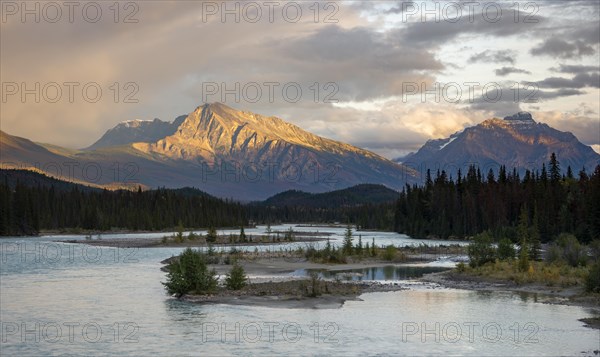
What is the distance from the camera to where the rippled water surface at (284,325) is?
115 feet

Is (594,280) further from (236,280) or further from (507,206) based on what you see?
(507,206)

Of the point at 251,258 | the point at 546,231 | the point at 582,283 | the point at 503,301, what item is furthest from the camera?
the point at 546,231

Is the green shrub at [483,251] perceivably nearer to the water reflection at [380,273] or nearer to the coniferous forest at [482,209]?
the water reflection at [380,273]

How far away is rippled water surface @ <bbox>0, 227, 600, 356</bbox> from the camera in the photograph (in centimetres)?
3491

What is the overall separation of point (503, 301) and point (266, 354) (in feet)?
79.4

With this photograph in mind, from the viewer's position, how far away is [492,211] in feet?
464

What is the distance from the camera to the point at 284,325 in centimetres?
4116

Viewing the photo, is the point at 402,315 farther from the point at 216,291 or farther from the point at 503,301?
the point at 216,291

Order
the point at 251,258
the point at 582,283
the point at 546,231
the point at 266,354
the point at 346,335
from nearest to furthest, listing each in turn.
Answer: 1. the point at 266,354
2. the point at 346,335
3. the point at 582,283
4. the point at 251,258
5. the point at 546,231

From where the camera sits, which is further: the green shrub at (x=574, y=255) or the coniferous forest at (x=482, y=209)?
the coniferous forest at (x=482, y=209)

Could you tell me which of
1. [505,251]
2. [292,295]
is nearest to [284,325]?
[292,295]

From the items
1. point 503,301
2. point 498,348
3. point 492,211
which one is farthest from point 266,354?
point 492,211

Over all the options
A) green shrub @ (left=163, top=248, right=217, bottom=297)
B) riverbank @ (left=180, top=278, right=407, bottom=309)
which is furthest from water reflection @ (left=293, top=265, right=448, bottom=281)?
green shrub @ (left=163, top=248, right=217, bottom=297)

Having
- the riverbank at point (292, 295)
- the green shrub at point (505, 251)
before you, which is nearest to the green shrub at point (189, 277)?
the riverbank at point (292, 295)
